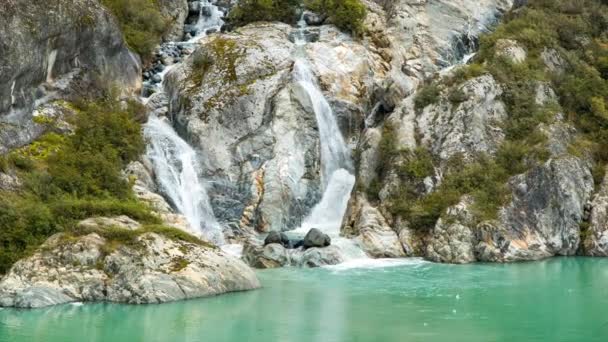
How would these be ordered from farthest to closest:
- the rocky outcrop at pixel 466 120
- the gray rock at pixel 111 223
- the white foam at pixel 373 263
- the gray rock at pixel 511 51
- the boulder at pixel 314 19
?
1. the boulder at pixel 314 19
2. the gray rock at pixel 511 51
3. the rocky outcrop at pixel 466 120
4. the white foam at pixel 373 263
5. the gray rock at pixel 111 223

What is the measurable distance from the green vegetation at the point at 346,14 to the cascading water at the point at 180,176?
43.9ft

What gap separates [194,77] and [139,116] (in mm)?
4601

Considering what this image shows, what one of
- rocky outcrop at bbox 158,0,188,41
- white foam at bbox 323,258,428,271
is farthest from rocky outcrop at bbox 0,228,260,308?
rocky outcrop at bbox 158,0,188,41

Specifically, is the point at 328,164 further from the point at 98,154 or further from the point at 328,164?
the point at 98,154

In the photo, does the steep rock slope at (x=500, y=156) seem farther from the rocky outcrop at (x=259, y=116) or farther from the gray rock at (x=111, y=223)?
the gray rock at (x=111, y=223)

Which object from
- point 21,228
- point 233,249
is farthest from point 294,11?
point 21,228

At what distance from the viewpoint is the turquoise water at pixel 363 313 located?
65.8ft

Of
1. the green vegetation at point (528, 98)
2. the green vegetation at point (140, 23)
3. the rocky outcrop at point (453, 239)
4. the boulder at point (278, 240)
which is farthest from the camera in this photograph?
the green vegetation at point (140, 23)

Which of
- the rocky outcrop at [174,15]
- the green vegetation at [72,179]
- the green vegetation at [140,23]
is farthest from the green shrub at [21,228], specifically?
the rocky outcrop at [174,15]

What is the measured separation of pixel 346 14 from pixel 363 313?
28675 millimetres

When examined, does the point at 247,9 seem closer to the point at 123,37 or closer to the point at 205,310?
the point at 123,37

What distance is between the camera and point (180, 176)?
37.2 meters

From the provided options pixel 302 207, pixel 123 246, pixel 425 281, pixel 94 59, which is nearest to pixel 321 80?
pixel 302 207

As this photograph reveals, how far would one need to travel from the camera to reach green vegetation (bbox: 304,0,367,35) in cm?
4803
